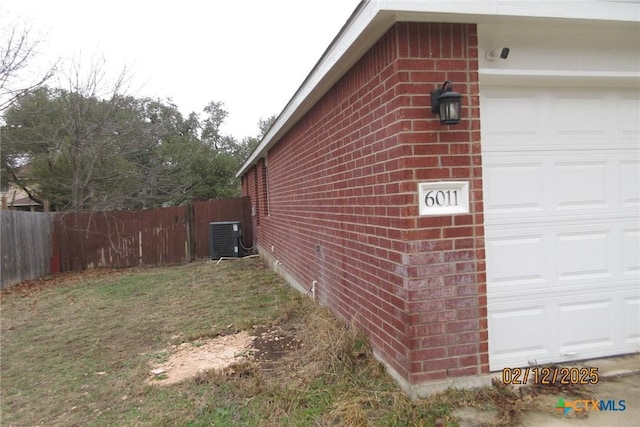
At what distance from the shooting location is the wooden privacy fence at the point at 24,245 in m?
9.40

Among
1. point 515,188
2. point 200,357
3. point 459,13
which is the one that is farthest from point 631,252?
point 200,357

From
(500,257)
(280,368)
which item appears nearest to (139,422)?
(280,368)

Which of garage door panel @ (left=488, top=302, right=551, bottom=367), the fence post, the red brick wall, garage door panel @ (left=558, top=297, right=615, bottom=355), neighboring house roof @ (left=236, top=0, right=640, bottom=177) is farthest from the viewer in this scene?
the fence post

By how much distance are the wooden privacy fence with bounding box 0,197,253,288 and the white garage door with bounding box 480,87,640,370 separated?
1117 cm

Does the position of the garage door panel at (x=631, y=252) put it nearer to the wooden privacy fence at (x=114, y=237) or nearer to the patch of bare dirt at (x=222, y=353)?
the patch of bare dirt at (x=222, y=353)

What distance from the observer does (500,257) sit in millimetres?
3156

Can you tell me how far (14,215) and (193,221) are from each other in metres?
4.81

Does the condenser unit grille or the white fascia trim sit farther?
the condenser unit grille

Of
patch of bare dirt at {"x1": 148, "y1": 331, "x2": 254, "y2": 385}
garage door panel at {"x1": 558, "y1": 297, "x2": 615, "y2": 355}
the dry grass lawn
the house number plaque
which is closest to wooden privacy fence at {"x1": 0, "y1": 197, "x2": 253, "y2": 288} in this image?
the dry grass lawn

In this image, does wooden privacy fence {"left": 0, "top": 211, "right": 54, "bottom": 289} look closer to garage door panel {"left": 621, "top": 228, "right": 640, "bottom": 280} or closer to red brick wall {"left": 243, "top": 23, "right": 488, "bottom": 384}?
red brick wall {"left": 243, "top": 23, "right": 488, "bottom": 384}

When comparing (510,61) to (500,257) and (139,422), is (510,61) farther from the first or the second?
(139,422)

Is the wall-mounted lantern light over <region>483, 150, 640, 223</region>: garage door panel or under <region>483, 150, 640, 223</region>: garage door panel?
over

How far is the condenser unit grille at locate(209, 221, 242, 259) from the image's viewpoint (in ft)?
42.5
